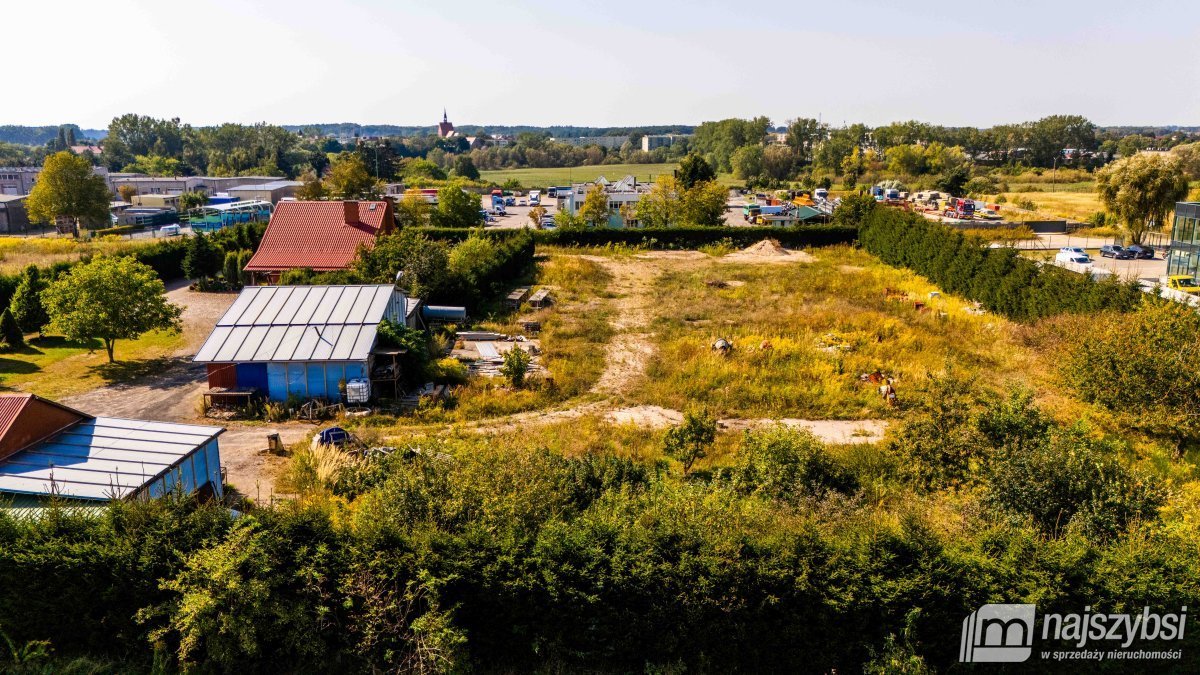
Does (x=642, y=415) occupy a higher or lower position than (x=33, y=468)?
lower

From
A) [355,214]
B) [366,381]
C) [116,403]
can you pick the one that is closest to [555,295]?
[355,214]

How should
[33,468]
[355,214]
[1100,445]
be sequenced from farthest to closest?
[355,214] → [1100,445] → [33,468]

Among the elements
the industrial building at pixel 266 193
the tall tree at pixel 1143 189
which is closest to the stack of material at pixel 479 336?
the tall tree at pixel 1143 189

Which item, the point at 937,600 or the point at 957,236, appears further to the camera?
the point at 957,236

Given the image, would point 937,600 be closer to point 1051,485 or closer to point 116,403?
point 1051,485

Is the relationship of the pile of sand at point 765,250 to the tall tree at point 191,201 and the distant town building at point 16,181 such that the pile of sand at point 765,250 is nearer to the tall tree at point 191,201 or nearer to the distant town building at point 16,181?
Answer: the tall tree at point 191,201

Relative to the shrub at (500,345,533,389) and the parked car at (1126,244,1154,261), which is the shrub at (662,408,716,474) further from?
the parked car at (1126,244,1154,261)

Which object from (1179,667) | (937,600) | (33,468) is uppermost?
(33,468)
